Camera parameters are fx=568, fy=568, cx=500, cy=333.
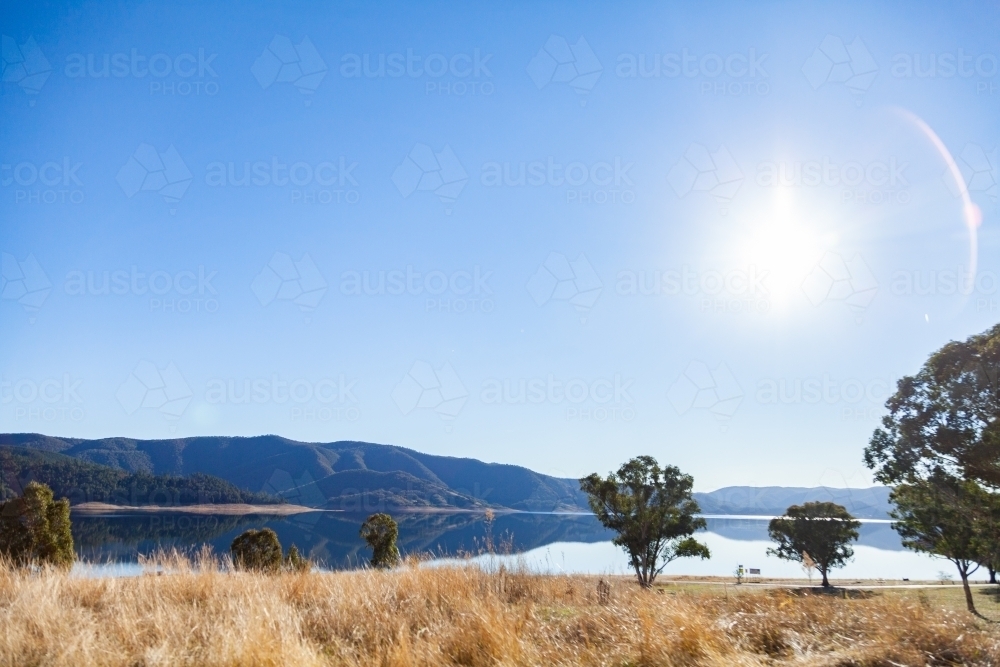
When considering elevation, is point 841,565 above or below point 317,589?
below

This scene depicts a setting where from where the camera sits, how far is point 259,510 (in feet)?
481

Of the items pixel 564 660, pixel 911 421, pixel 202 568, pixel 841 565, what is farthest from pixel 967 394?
pixel 841 565

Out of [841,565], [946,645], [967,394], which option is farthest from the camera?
[841,565]

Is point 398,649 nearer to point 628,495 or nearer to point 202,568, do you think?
point 202,568

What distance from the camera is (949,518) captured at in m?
30.6

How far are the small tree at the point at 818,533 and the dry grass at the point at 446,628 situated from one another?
61736 millimetres

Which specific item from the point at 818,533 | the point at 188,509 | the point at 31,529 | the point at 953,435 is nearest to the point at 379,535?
the point at 31,529

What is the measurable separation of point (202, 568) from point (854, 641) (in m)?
8.97

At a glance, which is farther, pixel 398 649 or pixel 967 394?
pixel 967 394

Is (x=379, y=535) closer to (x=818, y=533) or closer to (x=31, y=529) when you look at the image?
(x=31, y=529)

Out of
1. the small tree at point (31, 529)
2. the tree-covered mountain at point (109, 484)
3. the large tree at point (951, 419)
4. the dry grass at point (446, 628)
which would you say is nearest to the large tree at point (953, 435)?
the large tree at point (951, 419)

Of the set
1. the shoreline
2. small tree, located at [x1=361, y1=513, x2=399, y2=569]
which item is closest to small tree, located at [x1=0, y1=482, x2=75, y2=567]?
small tree, located at [x1=361, y1=513, x2=399, y2=569]

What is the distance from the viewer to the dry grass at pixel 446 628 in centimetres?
Answer: 509

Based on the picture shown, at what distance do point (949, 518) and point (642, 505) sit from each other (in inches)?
772
